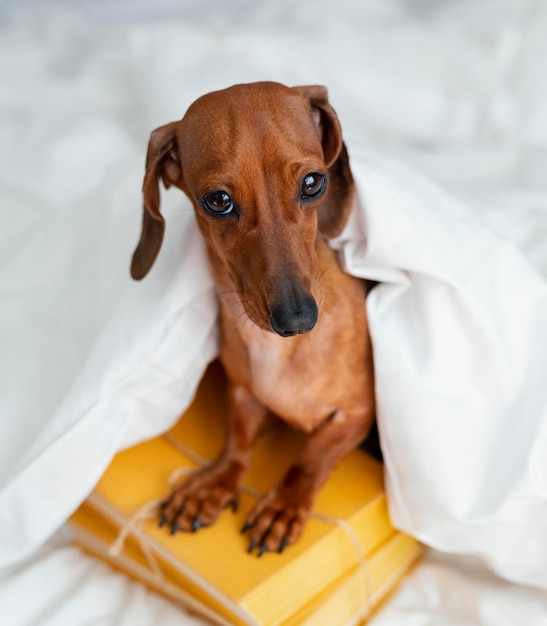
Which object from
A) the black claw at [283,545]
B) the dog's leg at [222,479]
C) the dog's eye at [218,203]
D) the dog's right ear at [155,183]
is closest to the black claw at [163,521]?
the dog's leg at [222,479]

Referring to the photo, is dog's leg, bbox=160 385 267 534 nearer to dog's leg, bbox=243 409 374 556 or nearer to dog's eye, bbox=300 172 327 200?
dog's leg, bbox=243 409 374 556

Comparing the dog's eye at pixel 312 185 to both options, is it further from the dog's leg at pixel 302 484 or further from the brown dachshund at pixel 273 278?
the dog's leg at pixel 302 484

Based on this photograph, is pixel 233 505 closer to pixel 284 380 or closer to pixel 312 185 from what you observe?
pixel 284 380

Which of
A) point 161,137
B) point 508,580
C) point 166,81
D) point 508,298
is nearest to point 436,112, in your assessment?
point 166,81

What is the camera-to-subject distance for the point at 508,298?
176 centimetres

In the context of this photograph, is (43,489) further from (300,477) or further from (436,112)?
(436,112)

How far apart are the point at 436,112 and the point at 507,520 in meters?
1.62

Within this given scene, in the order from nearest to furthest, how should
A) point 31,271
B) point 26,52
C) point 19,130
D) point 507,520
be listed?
point 507,520 → point 31,271 → point 19,130 → point 26,52

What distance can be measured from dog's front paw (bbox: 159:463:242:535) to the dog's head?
545 mm

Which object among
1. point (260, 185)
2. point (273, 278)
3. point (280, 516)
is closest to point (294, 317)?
point (273, 278)

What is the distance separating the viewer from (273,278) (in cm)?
148

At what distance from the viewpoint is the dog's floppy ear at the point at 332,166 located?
Answer: 170cm

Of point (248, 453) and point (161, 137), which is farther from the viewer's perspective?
point (248, 453)

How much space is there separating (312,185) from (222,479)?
0.77m
